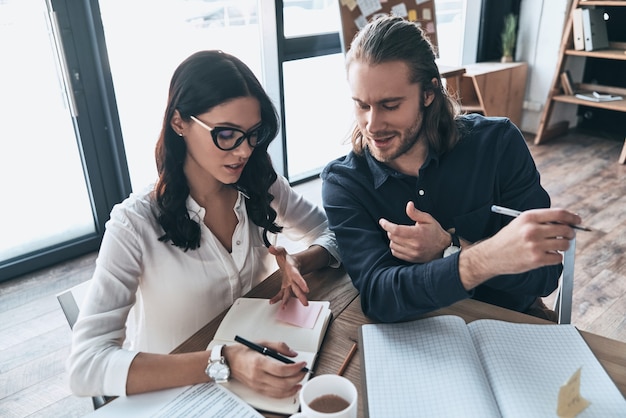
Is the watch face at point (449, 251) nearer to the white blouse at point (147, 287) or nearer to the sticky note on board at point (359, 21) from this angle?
the white blouse at point (147, 287)

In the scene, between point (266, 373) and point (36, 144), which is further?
point (36, 144)

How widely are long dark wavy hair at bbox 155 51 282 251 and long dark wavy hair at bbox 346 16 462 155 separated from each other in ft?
1.03

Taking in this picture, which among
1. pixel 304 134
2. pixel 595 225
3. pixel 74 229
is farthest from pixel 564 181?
pixel 74 229

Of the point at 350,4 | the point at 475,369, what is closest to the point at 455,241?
the point at 475,369

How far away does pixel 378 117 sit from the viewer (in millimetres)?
1379

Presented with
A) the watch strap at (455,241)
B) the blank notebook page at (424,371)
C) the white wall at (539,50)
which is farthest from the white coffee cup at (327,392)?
the white wall at (539,50)

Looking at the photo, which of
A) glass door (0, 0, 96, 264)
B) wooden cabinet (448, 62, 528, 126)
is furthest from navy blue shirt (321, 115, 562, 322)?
wooden cabinet (448, 62, 528, 126)

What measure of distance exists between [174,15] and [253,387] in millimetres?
2598

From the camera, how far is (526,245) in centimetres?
95

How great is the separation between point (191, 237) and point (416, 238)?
0.54m

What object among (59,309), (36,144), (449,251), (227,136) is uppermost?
(227,136)

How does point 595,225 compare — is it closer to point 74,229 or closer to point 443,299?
point 443,299

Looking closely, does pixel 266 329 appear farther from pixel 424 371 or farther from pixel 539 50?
pixel 539 50

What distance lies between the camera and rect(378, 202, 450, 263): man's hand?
1144mm
